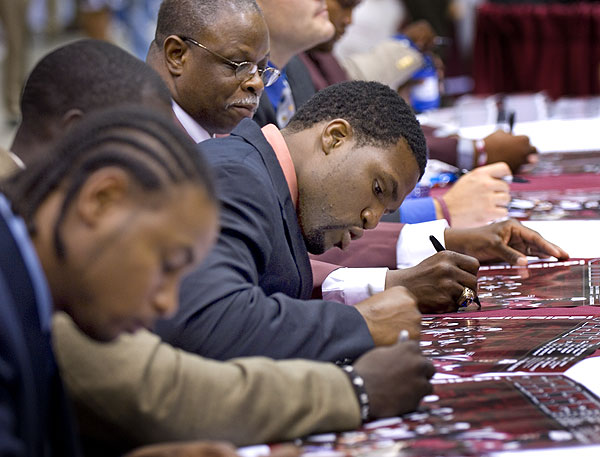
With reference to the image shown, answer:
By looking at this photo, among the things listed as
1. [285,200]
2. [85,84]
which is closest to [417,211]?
[285,200]

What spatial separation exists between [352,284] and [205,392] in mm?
715

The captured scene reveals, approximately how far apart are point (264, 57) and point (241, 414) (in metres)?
1.28

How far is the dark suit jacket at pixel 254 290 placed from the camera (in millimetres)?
1364

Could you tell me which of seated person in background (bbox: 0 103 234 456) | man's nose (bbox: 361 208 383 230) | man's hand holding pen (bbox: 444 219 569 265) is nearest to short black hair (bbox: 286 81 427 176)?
man's nose (bbox: 361 208 383 230)

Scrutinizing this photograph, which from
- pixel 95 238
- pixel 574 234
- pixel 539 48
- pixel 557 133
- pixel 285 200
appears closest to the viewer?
pixel 95 238

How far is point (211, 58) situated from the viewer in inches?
88.7

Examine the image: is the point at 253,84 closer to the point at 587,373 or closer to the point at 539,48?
the point at 587,373

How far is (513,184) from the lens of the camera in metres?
3.00

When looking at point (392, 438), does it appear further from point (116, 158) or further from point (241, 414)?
point (116, 158)

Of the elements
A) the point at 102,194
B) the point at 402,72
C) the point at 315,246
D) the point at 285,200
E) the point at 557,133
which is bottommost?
the point at 557,133

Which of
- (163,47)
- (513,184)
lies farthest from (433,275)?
(513,184)

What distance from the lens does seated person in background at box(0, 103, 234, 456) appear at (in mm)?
984

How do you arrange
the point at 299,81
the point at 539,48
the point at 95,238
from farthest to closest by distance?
the point at 539,48
the point at 299,81
the point at 95,238

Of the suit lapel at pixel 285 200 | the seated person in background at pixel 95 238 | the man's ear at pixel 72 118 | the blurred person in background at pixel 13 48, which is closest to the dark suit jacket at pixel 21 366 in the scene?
the seated person in background at pixel 95 238
